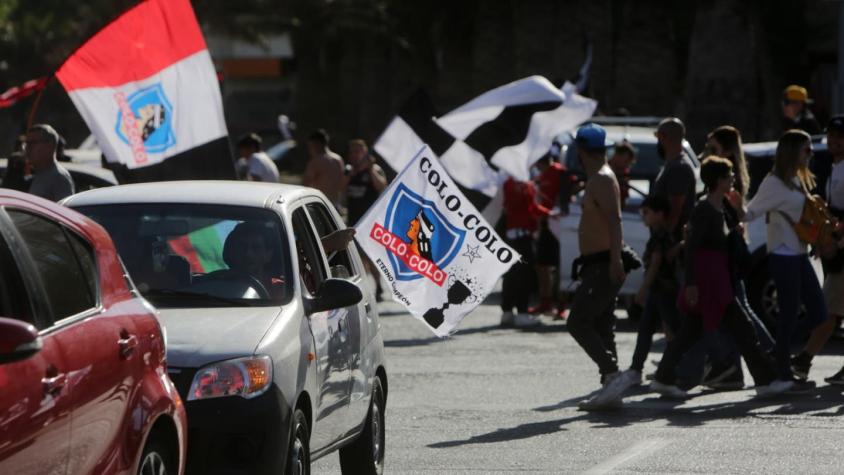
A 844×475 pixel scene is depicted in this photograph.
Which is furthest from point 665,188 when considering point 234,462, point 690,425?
point 234,462

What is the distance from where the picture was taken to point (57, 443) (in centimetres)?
512

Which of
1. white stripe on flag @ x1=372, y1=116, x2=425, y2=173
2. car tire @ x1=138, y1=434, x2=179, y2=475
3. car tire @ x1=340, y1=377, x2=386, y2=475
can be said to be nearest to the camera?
car tire @ x1=138, y1=434, x2=179, y2=475

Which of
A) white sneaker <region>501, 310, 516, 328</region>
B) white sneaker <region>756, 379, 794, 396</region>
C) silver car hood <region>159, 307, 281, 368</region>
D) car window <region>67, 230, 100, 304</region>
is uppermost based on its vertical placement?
car window <region>67, 230, 100, 304</region>

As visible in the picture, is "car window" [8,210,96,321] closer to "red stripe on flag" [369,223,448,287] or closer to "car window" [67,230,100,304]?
"car window" [67,230,100,304]

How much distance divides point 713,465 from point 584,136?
9.46 ft

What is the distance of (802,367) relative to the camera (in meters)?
12.3

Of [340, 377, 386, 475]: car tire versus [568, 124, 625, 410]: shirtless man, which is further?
[568, 124, 625, 410]: shirtless man

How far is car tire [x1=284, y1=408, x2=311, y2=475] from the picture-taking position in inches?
275

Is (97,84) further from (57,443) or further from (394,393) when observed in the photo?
(57,443)

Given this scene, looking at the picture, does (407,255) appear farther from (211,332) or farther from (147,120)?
(211,332)

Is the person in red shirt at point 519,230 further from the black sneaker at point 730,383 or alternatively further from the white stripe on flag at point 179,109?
the black sneaker at point 730,383

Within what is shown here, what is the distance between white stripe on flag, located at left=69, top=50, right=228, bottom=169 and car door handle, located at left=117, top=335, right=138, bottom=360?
8.11m

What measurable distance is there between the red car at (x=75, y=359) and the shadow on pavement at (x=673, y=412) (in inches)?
162

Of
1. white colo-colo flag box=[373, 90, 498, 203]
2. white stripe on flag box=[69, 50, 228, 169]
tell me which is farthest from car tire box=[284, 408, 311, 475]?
white stripe on flag box=[69, 50, 228, 169]
